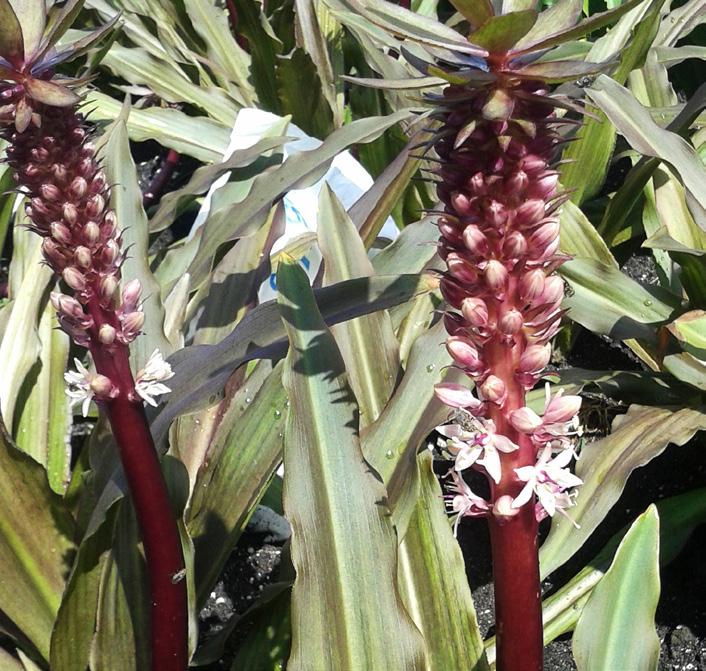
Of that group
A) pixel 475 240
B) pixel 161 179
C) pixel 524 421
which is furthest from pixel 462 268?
pixel 161 179

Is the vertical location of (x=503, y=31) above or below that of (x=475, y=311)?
above

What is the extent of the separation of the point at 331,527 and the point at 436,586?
0.27m

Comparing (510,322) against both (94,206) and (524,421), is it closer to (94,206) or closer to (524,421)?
(524,421)

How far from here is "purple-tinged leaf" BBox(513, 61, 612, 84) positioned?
0.65 metres

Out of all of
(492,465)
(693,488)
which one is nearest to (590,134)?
(693,488)

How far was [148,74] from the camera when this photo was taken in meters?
2.78

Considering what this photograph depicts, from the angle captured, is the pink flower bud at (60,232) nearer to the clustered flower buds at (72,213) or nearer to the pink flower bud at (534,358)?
the clustered flower buds at (72,213)

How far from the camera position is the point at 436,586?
1215 millimetres

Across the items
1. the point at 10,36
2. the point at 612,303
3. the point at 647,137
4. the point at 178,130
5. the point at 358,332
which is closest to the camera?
the point at 10,36

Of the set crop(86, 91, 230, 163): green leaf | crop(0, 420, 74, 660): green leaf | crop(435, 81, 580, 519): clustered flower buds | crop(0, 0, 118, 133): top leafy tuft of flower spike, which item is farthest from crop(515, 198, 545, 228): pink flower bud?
crop(86, 91, 230, 163): green leaf

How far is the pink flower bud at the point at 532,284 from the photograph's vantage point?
2.33 ft

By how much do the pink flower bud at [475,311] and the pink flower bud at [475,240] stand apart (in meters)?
0.04

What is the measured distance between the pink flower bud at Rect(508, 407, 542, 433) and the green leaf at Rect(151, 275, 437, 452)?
0.41 metres

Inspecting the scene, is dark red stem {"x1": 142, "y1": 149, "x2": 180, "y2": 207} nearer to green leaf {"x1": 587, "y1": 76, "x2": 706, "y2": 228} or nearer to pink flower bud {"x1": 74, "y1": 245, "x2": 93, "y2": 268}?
green leaf {"x1": 587, "y1": 76, "x2": 706, "y2": 228}
